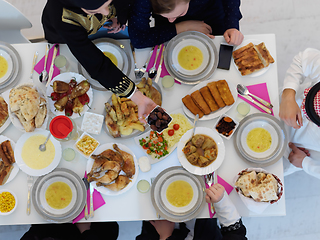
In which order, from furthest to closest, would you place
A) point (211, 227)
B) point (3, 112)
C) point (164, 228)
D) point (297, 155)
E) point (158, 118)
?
point (164, 228), point (211, 227), point (297, 155), point (3, 112), point (158, 118)

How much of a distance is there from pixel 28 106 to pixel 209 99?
113cm

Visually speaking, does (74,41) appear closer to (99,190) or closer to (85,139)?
(85,139)

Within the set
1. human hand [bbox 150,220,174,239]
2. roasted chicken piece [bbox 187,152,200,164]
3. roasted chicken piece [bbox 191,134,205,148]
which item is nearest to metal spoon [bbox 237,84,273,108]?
roasted chicken piece [bbox 191,134,205,148]

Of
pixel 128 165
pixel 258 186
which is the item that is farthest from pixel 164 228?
pixel 258 186

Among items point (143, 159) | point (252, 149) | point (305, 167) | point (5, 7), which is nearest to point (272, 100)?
point (252, 149)

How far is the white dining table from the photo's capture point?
Answer: 1593 millimetres

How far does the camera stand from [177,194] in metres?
1.58

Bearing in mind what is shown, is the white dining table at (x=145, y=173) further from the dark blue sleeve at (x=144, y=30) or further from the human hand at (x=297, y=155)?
the human hand at (x=297, y=155)

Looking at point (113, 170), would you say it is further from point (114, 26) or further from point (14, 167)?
point (114, 26)

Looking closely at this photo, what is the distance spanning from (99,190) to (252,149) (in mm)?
1003

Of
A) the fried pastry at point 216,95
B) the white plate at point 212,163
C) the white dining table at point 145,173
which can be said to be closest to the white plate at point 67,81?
the white dining table at point 145,173

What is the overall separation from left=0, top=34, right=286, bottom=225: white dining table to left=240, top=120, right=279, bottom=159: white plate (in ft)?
0.25

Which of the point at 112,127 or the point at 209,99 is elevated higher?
the point at 112,127

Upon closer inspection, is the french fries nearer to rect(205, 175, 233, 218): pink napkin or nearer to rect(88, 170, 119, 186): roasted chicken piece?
rect(88, 170, 119, 186): roasted chicken piece
